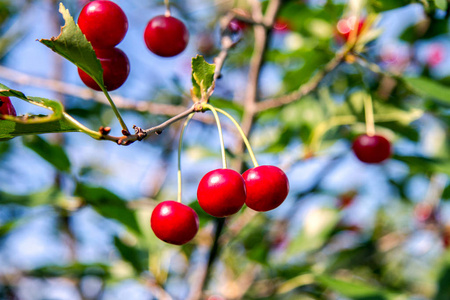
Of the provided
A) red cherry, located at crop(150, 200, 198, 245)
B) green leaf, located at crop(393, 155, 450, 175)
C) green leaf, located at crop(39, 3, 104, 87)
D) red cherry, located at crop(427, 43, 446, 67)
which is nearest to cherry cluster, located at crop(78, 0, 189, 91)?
green leaf, located at crop(39, 3, 104, 87)

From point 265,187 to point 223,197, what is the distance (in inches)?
4.0

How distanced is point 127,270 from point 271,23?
130cm

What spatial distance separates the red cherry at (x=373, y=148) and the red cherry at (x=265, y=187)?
699mm

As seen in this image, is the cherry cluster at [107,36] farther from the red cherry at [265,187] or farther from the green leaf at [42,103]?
the red cherry at [265,187]

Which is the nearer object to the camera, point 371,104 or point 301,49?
point 371,104

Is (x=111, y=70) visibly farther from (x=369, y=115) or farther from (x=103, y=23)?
(x=369, y=115)

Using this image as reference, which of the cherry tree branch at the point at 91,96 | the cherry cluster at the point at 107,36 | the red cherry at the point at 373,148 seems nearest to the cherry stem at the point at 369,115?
the red cherry at the point at 373,148

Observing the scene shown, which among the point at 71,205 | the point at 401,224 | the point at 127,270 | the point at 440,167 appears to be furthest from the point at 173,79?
the point at 401,224

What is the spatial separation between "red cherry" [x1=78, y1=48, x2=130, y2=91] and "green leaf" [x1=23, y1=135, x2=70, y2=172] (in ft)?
2.16

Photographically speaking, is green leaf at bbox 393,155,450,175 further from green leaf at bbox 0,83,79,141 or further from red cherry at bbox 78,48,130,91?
green leaf at bbox 0,83,79,141

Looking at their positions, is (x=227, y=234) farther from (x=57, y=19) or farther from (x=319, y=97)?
(x=57, y=19)

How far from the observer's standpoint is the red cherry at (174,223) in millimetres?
914

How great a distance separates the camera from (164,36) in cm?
113

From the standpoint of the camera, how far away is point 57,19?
9.36 ft
